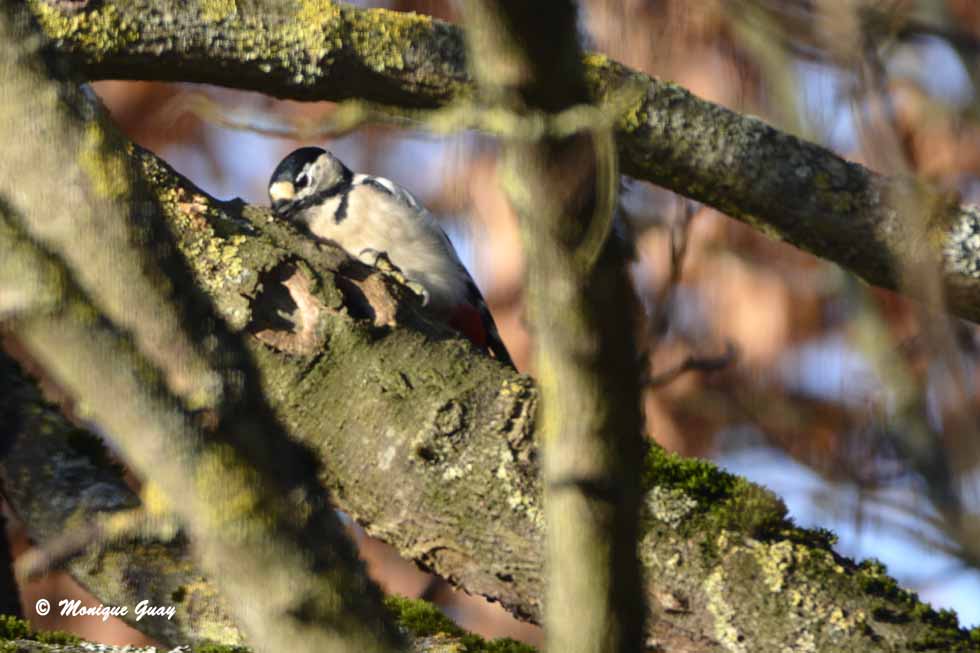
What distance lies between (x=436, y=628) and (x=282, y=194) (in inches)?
112

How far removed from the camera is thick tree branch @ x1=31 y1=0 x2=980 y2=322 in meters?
2.65

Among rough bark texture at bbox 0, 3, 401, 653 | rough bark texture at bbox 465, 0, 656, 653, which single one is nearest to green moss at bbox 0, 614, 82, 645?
rough bark texture at bbox 0, 3, 401, 653

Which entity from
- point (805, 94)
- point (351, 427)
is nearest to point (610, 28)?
point (805, 94)

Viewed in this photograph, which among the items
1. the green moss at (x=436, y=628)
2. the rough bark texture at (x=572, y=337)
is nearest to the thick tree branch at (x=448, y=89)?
the green moss at (x=436, y=628)

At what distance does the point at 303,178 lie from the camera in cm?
502

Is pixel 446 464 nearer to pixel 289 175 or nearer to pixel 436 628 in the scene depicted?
pixel 436 628

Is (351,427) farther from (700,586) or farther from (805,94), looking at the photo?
(805,94)

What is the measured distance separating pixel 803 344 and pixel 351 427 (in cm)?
241

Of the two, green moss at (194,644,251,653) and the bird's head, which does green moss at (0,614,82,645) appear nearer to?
green moss at (194,644,251,653)

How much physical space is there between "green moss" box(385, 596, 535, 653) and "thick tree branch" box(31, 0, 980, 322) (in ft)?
3.32

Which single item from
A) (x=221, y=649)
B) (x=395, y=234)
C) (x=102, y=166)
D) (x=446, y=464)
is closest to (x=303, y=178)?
(x=395, y=234)

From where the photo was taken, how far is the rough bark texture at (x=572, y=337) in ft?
3.43

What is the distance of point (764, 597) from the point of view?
86.8 inches

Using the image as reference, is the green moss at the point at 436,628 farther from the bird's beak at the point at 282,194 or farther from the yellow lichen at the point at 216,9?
the bird's beak at the point at 282,194
